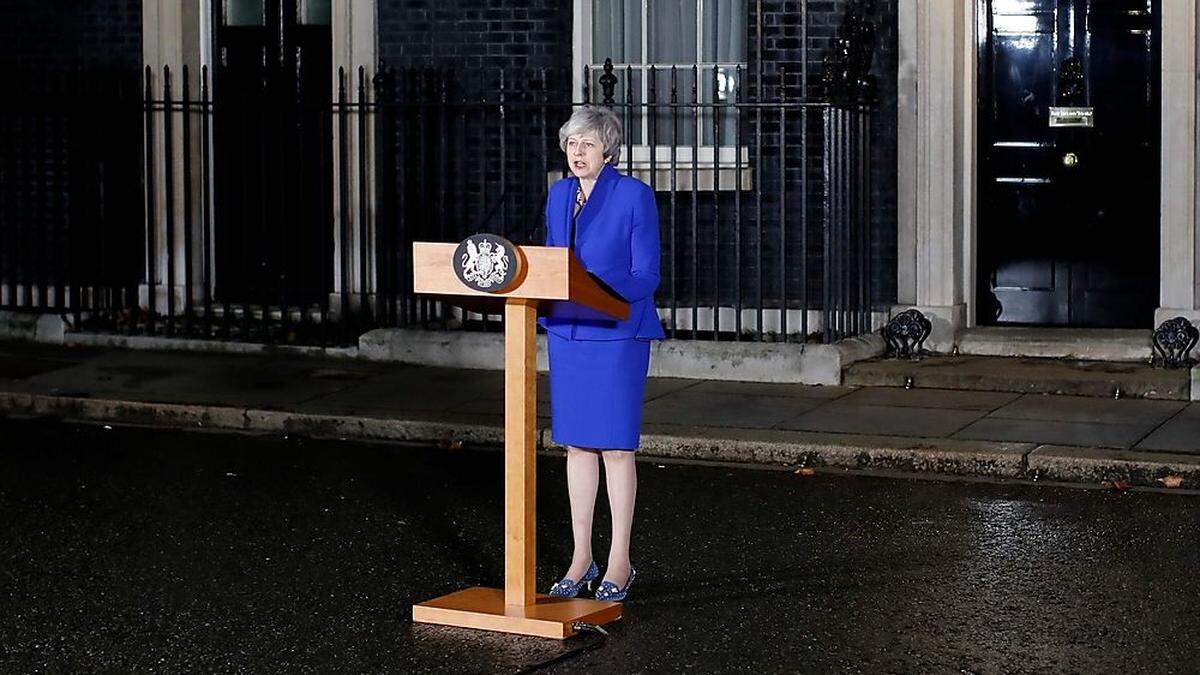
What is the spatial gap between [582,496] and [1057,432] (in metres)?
3.85

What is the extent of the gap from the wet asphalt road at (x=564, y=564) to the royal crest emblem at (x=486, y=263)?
111 centimetres

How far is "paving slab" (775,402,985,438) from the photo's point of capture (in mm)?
10211

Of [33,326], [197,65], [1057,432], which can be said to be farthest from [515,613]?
[197,65]

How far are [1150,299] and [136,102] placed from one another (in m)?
6.66

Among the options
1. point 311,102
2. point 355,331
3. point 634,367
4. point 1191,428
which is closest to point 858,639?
point 634,367

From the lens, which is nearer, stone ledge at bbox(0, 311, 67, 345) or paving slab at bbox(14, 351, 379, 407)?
paving slab at bbox(14, 351, 379, 407)

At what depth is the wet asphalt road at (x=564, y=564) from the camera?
6270 millimetres

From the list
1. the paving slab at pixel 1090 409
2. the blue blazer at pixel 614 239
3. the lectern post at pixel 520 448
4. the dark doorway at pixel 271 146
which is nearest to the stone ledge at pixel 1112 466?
the paving slab at pixel 1090 409

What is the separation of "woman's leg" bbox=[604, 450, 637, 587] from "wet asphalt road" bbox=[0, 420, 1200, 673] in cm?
14

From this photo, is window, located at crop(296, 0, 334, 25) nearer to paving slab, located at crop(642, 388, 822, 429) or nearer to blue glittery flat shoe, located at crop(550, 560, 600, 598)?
paving slab, located at crop(642, 388, 822, 429)

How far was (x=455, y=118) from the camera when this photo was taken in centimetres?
1380

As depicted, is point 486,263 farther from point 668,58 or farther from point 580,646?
point 668,58

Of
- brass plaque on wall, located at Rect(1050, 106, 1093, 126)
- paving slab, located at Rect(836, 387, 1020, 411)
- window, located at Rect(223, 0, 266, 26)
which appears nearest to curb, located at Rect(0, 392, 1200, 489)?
paving slab, located at Rect(836, 387, 1020, 411)

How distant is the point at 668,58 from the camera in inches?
532
